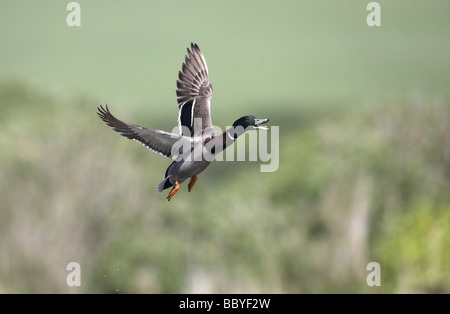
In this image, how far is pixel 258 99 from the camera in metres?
91.2

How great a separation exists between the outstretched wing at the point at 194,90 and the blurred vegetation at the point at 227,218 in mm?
26315

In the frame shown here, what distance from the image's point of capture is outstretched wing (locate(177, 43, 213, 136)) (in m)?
6.85

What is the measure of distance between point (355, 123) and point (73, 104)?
21960 millimetres

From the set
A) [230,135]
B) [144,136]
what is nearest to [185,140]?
[144,136]

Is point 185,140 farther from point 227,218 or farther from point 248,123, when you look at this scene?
point 227,218

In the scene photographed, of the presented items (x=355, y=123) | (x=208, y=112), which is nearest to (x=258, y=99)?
(x=355, y=123)

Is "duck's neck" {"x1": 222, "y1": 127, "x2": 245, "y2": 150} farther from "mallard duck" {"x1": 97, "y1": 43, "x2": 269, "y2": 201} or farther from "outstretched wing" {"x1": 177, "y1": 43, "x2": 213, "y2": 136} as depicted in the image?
"outstretched wing" {"x1": 177, "y1": 43, "x2": 213, "y2": 136}

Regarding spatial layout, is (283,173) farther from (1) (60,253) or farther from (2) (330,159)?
(1) (60,253)

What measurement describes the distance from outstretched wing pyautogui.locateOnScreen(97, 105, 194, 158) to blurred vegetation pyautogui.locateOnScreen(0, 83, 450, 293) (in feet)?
93.0

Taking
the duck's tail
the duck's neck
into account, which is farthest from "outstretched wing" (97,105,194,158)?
the duck's neck

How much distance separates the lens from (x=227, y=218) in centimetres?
4603

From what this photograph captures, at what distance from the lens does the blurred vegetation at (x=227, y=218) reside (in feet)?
131
